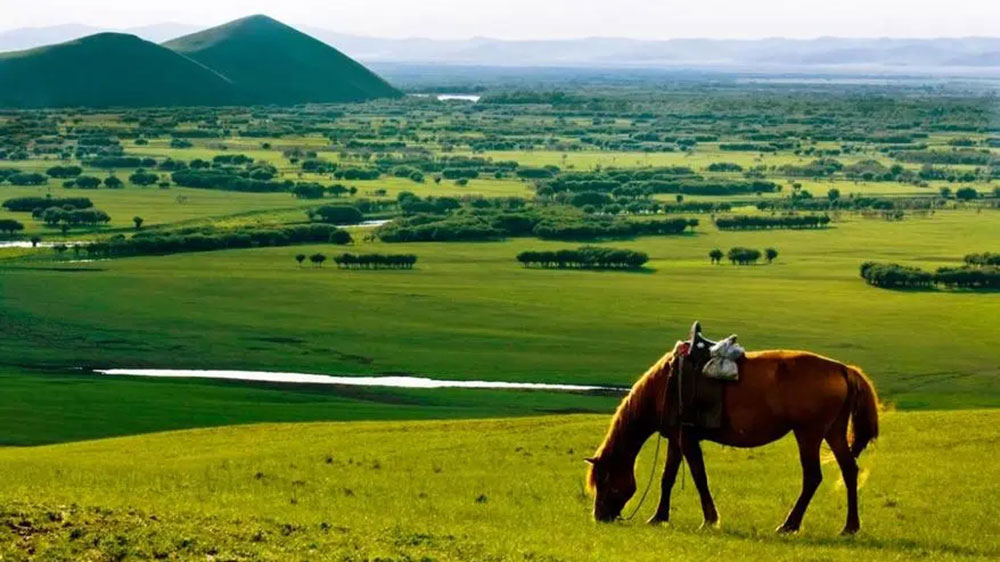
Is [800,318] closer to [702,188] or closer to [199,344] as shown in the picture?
[199,344]

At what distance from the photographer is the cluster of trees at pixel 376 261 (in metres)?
102

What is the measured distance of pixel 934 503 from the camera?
23.1 metres

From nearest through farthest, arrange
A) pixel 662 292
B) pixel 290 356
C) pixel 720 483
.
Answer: pixel 720 483, pixel 290 356, pixel 662 292

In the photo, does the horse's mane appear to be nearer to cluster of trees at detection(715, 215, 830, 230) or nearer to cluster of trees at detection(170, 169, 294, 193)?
cluster of trees at detection(715, 215, 830, 230)

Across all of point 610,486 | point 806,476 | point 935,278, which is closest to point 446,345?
point 935,278

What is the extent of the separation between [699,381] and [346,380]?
45.9 meters

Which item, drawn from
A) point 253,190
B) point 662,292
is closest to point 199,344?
point 662,292

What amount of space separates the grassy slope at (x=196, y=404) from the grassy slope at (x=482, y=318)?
5.51 m

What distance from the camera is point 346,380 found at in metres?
65.4

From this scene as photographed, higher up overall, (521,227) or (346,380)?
(346,380)

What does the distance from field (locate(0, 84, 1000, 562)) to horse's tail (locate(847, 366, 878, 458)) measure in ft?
5.05

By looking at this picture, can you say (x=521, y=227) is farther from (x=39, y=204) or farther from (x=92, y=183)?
(x=92, y=183)

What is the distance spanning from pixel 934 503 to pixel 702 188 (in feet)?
458

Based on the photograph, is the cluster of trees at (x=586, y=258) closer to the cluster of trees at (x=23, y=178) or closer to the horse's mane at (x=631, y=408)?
the cluster of trees at (x=23, y=178)
